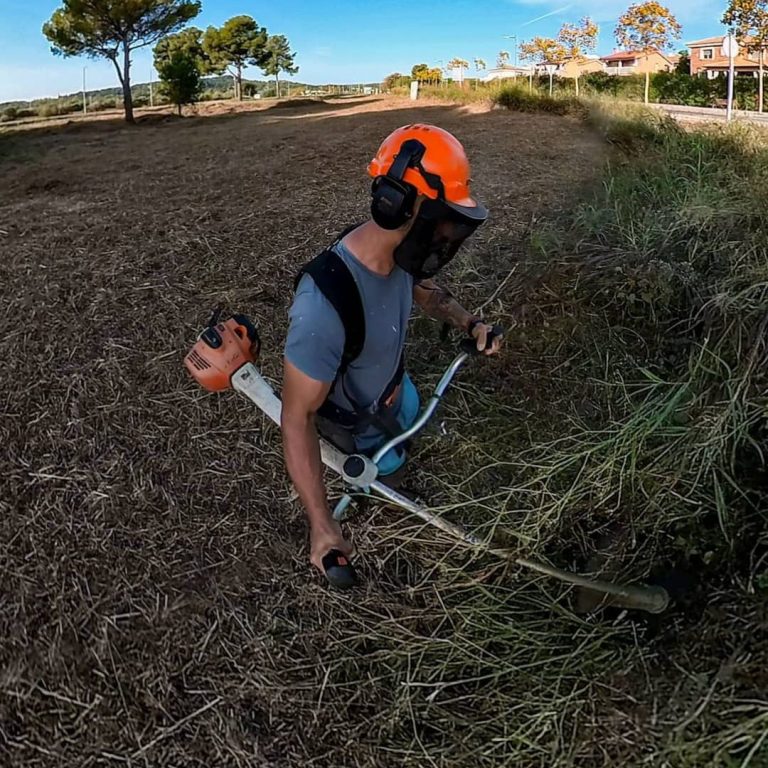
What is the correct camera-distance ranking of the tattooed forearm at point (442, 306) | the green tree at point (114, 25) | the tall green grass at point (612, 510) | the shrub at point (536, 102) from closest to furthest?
the tall green grass at point (612, 510)
the tattooed forearm at point (442, 306)
the shrub at point (536, 102)
the green tree at point (114, 25)

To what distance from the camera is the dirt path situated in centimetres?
206

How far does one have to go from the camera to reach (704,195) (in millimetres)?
3789

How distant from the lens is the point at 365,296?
6.03ft

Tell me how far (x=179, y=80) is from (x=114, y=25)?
1864mm

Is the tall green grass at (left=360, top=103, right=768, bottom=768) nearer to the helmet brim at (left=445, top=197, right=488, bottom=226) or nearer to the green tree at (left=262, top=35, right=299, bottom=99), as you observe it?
the helmet brim at (left=445, top=197, right=488, bottom=226)

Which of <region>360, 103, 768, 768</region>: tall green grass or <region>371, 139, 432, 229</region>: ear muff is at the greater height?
<region>371, 139, 432, 229</region>: ear muff

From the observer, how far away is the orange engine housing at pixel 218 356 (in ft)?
6.22

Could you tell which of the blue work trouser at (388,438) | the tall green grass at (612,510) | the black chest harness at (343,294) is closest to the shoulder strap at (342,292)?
the black chest harness at (343,294)

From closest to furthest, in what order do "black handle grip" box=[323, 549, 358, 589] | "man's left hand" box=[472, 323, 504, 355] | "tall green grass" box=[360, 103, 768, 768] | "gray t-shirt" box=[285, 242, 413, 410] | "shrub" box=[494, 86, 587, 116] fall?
1. "black handle grip" box=[323, 549, 358, 589]
2. "gray t-shirt" box=[285, 242, 413, 410]
3. "tall green grass" box=[360, 103, 768, 768]
4. "man's left hand" box=[472, 323, 504, 355]
5. "shrub" box=[494, 86, 587, 116]

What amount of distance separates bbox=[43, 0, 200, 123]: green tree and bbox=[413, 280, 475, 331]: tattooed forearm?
1607 centimetres

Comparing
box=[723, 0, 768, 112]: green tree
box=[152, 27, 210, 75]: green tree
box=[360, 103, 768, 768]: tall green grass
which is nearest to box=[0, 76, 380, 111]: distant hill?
box=[152, 27, 210, 75]: green tree

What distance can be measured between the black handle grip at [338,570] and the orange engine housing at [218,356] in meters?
0.60

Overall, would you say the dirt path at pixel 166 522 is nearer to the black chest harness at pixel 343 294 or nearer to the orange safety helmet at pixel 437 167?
the black chest harness at pixel 343 294

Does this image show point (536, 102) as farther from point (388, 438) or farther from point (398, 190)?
point (398, 190)
